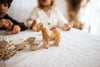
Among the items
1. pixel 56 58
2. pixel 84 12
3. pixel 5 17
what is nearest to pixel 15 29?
pixel 5 17

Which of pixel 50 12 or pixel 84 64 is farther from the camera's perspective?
pixel 50 12

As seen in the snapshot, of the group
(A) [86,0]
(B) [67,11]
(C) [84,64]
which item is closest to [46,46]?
(C) [84,64]

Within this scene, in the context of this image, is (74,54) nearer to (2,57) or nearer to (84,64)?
(84,64)

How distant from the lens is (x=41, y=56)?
0.33 meters

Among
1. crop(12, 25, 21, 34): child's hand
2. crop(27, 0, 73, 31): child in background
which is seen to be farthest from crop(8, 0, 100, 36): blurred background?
crop(12, 25, 21, 34): child's hand

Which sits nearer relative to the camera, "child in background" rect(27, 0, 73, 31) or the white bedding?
the white bedding

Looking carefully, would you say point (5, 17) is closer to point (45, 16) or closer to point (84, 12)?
point (45, 16)

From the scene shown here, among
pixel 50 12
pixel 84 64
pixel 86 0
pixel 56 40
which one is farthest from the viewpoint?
pixel 86 0

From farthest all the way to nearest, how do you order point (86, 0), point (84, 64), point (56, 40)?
point (86, 0), point (56, 40), point (84, 64)

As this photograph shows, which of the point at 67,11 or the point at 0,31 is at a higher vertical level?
the point at 67,11

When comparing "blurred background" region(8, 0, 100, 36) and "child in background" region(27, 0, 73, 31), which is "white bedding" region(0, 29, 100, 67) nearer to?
"child in background" region(27, 0, 73, 31)

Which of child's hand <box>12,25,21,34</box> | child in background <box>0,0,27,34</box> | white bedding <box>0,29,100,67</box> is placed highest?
child in background <box>0,0,27,34</box>

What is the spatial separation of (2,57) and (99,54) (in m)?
0.40

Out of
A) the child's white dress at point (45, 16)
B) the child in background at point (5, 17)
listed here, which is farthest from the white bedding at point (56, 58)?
the child's white dress at point (45, 16)
